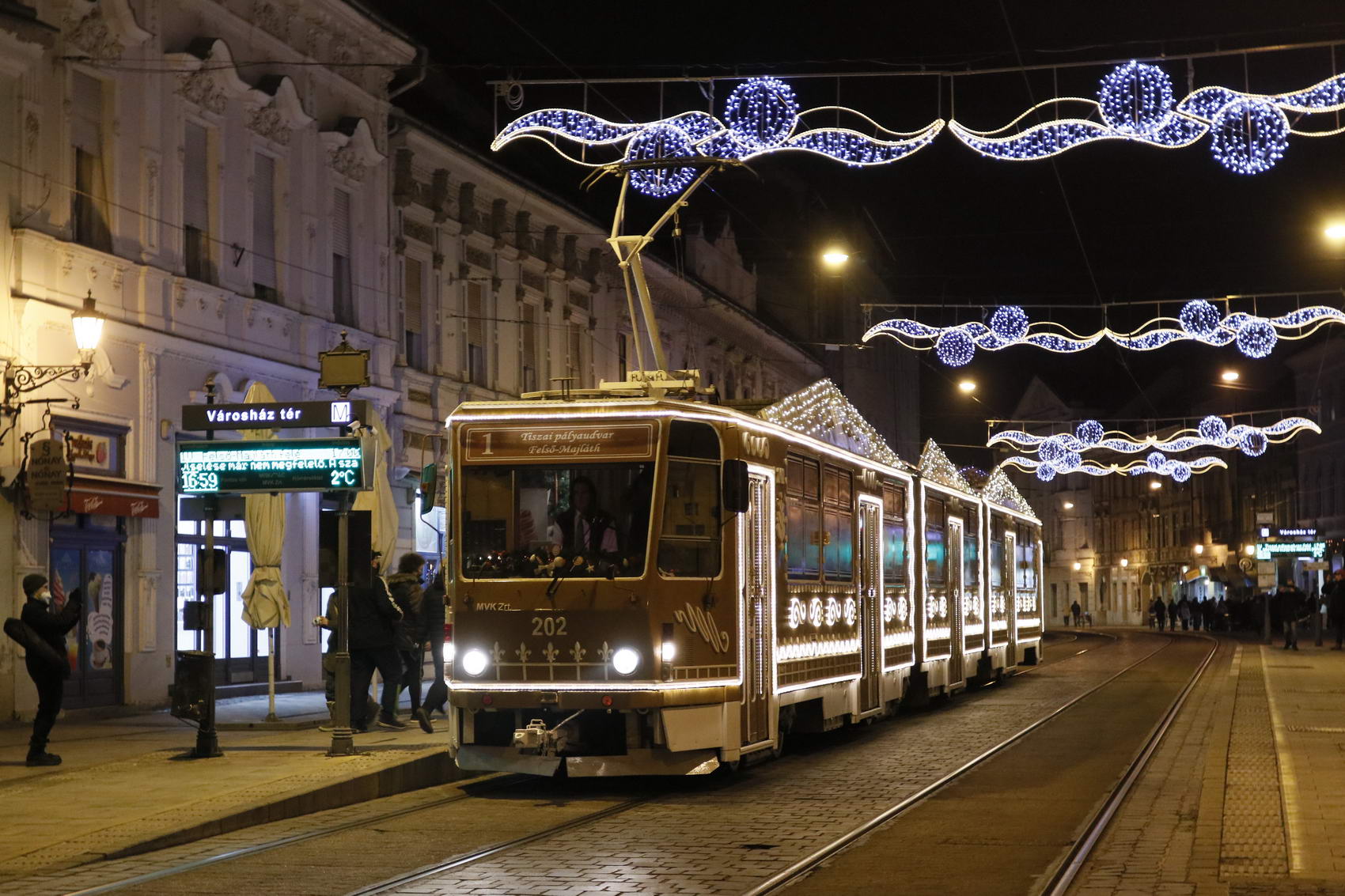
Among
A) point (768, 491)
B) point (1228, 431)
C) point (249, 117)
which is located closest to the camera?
point (768, 491)

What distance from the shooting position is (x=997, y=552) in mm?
28672

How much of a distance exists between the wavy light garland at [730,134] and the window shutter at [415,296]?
438 inches

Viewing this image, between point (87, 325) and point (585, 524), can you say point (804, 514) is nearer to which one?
point (585, 524)

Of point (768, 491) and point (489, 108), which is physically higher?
point (489, 108)

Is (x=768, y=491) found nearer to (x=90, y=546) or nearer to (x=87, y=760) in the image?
(x=87, y=760)

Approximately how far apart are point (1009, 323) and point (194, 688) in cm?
1769

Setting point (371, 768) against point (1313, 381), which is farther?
point (1313, 381)

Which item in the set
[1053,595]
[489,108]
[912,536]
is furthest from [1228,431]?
[1053,595]

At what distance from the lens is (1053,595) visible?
11975 centimetres

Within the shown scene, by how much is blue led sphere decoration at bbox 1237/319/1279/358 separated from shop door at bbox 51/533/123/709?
17.6 meters

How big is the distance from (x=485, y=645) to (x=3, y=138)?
961 centimetres

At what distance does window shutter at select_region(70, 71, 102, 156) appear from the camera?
69.5 feet

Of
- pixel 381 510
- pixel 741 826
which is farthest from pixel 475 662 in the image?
pixel 381 510

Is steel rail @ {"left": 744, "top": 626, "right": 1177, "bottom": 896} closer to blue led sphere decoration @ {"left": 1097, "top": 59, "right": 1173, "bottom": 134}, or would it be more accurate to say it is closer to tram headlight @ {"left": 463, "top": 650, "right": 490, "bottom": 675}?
tram headlight @ {"left": 463, "top": 650, "right": 490, "bottom": 675}
